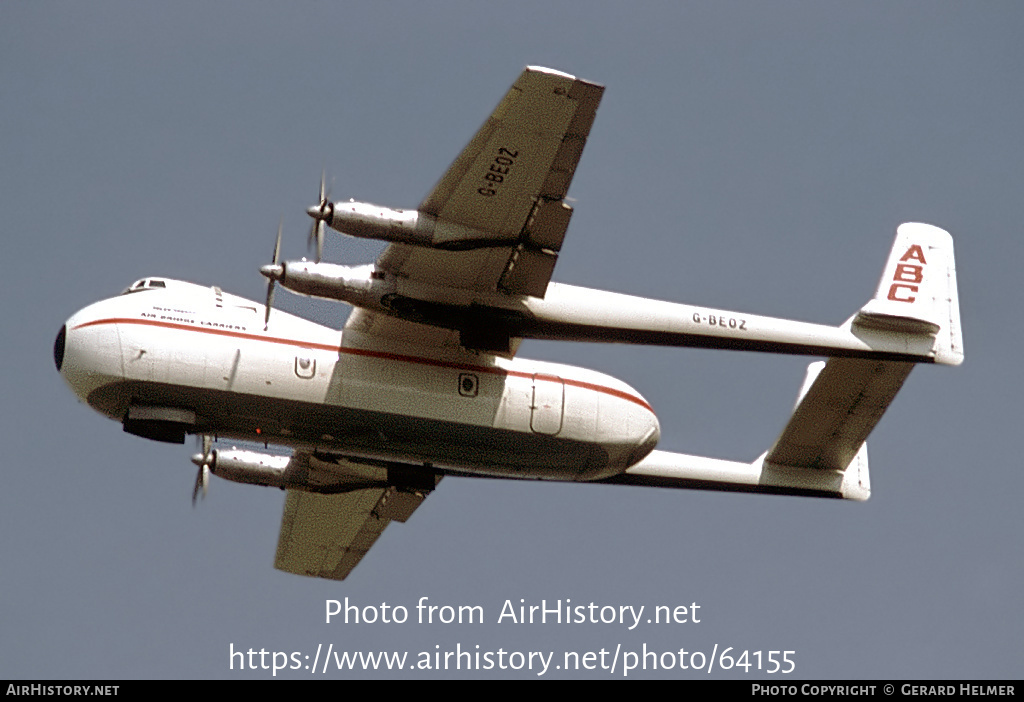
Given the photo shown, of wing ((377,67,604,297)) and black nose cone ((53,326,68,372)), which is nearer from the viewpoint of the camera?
wing ((377,67,604,297))

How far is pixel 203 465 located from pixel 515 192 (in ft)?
30.1

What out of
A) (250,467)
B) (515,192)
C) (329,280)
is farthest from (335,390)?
(250,467)

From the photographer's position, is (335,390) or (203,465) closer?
(335,390)

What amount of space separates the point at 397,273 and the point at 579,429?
161 inches

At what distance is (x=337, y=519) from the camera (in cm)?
3052

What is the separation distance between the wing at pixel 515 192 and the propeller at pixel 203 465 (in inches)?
261

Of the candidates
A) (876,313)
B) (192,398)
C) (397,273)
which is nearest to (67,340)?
(192,398)

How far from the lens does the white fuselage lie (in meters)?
24.6

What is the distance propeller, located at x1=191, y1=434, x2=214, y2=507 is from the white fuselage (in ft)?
12.4

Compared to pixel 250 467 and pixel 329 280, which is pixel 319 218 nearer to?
pixel 329 280

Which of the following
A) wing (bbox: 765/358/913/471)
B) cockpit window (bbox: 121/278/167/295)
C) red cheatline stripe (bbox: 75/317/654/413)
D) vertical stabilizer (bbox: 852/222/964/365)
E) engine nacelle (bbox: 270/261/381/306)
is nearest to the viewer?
engine nacelle (bbox: 270/261/381/306)

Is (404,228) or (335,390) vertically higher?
(404,228)

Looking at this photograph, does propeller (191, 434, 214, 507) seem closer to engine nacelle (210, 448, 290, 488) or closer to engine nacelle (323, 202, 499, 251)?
engine nacelle (210, 448, 290, 488)

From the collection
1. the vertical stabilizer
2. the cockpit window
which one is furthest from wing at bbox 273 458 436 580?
the vertical stabilizer
